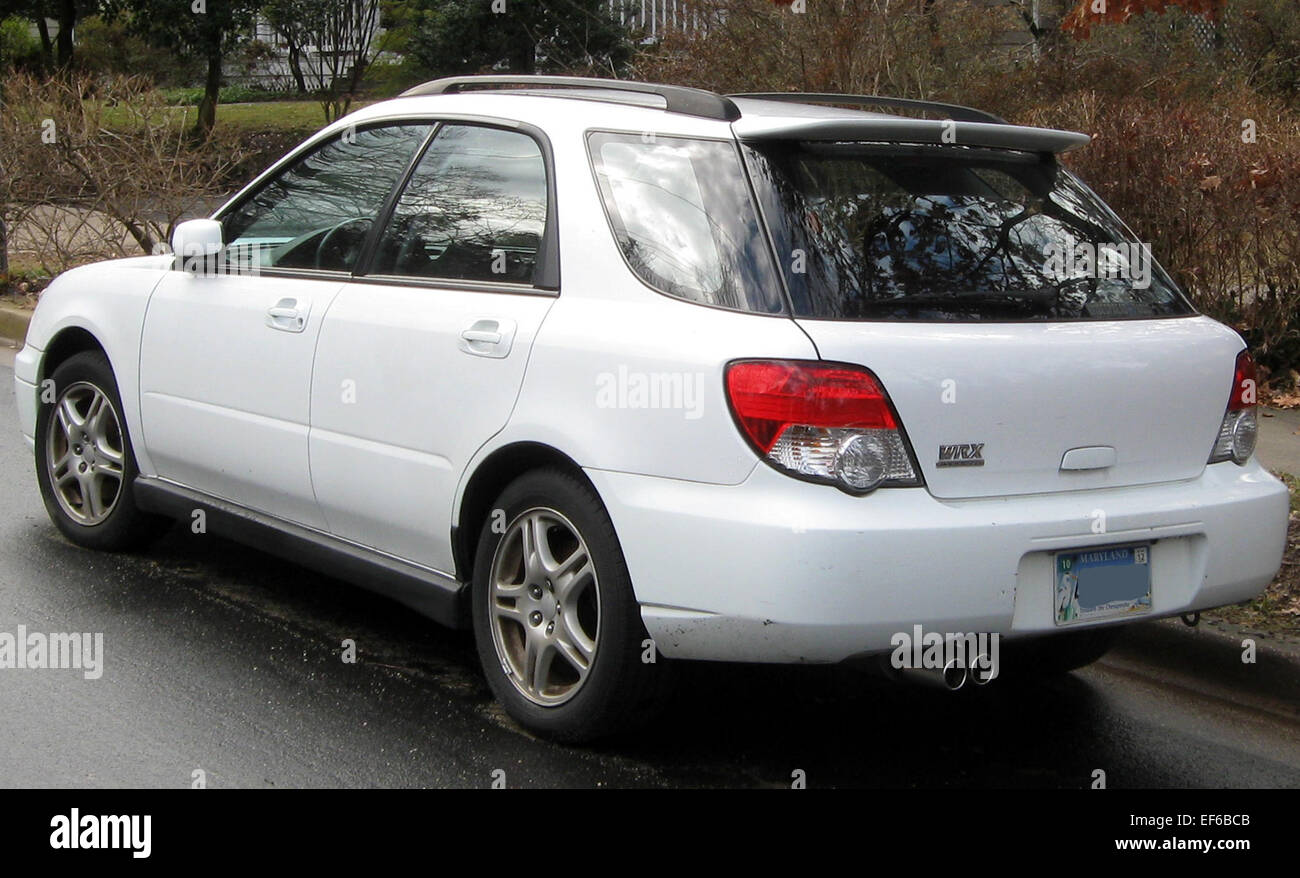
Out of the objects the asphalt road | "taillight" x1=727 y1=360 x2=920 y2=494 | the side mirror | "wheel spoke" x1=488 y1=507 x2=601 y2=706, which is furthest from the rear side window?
the side mirror

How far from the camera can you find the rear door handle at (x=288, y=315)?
5.07m

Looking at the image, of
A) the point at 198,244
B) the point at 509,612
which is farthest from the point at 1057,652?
the point at 198,244

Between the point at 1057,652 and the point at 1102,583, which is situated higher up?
the point at 1102,583

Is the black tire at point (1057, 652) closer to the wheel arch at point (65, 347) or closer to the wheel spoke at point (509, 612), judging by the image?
the wheel spoke at point (509, 612)

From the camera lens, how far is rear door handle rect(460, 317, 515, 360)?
4367 millimetres

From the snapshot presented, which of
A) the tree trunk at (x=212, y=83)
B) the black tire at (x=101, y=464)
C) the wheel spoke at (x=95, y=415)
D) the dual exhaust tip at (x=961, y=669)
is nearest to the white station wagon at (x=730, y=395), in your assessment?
the dual exhaust tip at (x=961, y=669)

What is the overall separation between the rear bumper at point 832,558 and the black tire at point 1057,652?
106cm

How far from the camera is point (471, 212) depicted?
4773 mm

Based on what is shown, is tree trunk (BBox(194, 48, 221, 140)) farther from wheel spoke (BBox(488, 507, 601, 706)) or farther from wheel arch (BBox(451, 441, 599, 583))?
wheel spoke (BBox(488, 507, 601, 706))

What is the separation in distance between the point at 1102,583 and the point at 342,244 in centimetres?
261

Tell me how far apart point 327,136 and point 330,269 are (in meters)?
0.57

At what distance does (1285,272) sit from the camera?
9289 millimetres

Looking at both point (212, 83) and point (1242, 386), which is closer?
point (1242, 386)

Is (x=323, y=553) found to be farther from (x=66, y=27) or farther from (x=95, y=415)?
(x=66, y=27)
